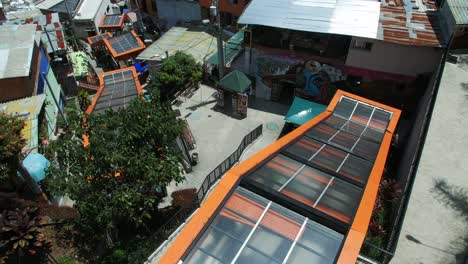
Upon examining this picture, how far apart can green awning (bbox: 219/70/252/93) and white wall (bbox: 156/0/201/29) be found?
20.5m

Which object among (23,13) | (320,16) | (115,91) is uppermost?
(320,16)

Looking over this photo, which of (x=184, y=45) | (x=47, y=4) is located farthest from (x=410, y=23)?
(x=47, y=4)

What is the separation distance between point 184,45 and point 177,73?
6984 mm

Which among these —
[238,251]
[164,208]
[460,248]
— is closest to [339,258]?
[238,251]

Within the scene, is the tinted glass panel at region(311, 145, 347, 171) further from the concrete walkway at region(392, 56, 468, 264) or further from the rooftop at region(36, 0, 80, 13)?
the rooftop at region(36, 0, 80, 13)

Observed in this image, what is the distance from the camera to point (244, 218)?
8.39 m

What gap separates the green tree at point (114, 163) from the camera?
1212 cm

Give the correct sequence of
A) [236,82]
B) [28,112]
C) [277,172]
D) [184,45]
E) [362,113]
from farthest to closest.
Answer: [184,45], [236,82], [28,112], [362,113], [277,172]

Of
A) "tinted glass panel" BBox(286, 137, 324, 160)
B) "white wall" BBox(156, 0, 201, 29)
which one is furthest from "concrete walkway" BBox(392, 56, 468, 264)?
"white wall" BBox(156, 0, 201, 29)

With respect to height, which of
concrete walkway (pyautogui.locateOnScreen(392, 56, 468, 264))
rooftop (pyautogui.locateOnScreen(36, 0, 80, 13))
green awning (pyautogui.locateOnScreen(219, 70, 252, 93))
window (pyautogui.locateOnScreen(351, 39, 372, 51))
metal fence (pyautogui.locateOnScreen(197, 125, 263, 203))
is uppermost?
window (pyautogui.locateOnScreen(351, 39, 372, 51))

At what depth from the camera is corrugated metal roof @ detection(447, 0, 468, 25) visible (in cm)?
2057

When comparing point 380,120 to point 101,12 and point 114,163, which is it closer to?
point 114,163

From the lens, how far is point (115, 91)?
79.8ft

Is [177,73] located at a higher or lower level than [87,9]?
lower
